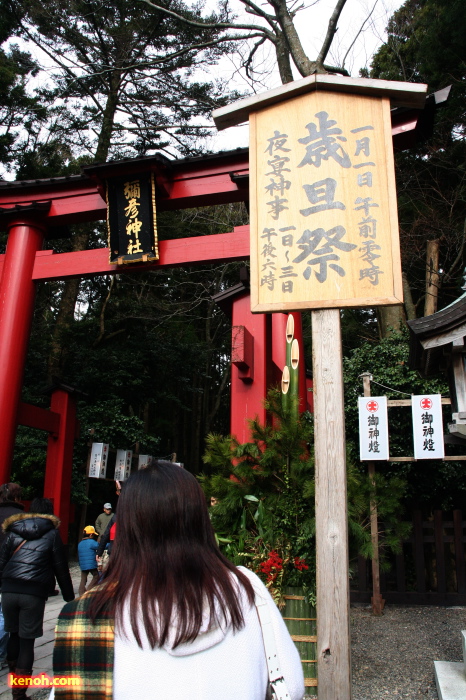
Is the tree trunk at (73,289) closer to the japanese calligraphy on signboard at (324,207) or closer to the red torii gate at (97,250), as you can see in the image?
the red torii gate at (97,250)

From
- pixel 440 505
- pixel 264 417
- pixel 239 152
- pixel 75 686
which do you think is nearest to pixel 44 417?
pixel 264 417

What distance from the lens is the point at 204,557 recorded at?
134 centimetres

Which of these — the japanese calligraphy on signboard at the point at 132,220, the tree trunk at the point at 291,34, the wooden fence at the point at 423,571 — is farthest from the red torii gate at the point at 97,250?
the tree trunk at the point at 291,34

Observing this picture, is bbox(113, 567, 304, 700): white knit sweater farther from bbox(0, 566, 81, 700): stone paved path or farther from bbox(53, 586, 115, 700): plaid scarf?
bbox(0, 566, 81, 700): stone paved path

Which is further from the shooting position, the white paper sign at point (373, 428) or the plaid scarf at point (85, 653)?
the white paper sign at point (373, 428)

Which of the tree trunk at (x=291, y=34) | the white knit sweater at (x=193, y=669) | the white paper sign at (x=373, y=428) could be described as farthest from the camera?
the tree trunk at (x=291, y=34)

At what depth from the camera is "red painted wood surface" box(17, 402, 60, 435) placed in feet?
27.2

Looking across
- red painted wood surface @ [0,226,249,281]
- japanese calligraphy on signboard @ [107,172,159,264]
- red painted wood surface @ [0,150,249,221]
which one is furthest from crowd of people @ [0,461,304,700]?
red painted wood surface @ [0,150,249,221]

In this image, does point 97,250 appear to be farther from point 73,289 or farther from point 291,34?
point 73,289

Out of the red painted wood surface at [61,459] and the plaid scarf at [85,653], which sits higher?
the red painted wood surface at [61,459]

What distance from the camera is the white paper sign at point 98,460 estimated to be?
12.2 meters

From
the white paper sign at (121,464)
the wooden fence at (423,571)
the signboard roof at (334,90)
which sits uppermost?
the signboard roof at (334,90)

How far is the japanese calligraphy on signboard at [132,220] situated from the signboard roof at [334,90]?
2953 millimetres

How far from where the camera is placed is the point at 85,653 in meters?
1.24
